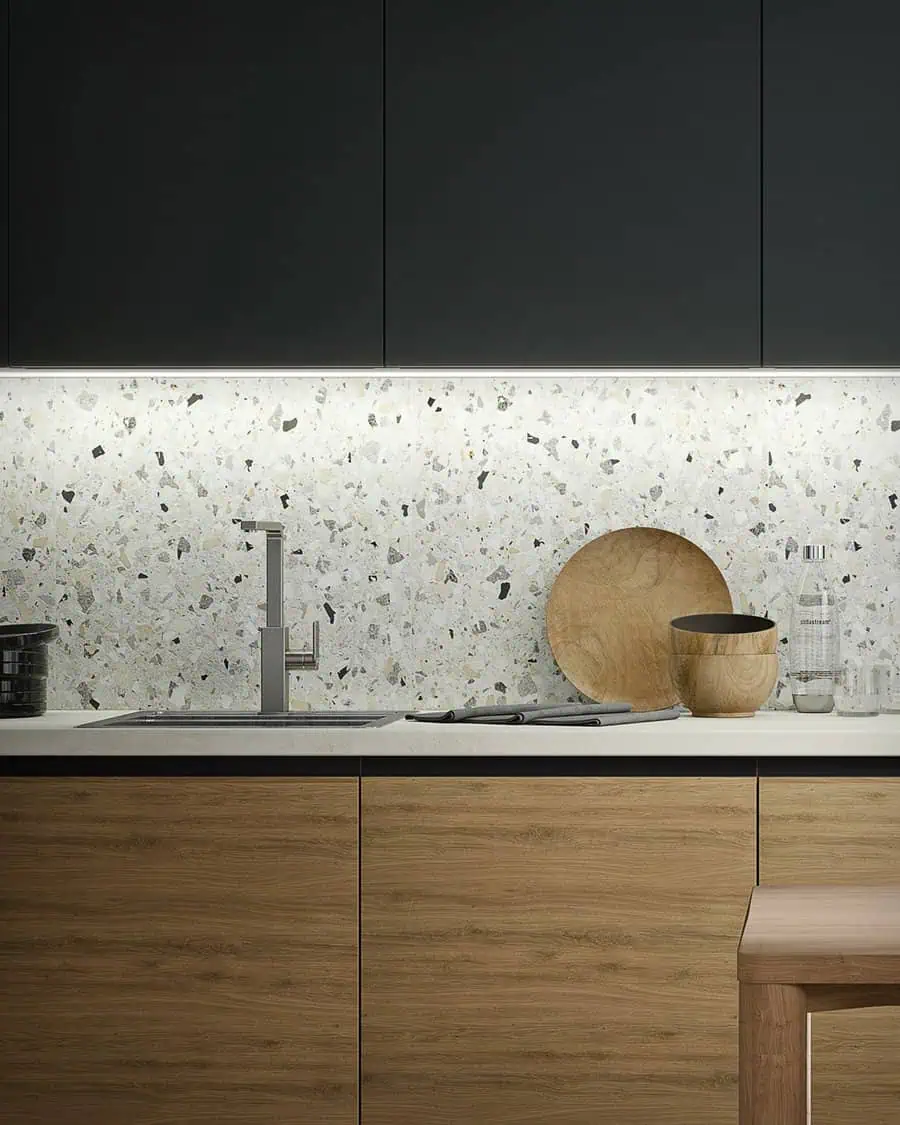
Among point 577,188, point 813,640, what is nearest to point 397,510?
point 577,188

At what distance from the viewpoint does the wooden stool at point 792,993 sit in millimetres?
1096

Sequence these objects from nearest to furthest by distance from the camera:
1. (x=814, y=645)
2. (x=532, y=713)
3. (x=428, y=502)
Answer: (x=532, y=713) → (x=814, y=645) → (x=428, y=502)

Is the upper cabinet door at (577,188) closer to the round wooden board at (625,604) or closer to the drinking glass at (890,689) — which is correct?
the round wooden board at (625,604)

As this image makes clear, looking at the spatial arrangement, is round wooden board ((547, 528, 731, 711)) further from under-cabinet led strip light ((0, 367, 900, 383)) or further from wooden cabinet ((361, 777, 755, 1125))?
wooden cabinet ((361, 777, 755, 1125))

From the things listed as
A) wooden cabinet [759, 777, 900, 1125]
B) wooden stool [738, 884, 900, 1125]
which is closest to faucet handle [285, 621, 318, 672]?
wooden cabinet [759, 777, 900, 1125]

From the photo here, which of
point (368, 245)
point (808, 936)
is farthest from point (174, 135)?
point (808, 936)

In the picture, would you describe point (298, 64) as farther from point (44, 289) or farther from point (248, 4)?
point (44, 289)

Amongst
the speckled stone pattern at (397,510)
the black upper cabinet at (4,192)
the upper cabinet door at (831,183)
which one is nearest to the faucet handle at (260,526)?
the speckled stone pattern at (397,510)

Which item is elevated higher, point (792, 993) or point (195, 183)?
point (195, 183)

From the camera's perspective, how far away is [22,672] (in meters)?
2.59

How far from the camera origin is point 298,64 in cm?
254

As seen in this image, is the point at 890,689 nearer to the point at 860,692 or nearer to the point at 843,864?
the point at 860,692

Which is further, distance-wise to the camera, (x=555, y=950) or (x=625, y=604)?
(x=625, y=604)

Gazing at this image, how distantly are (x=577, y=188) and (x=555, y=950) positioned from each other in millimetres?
1469
